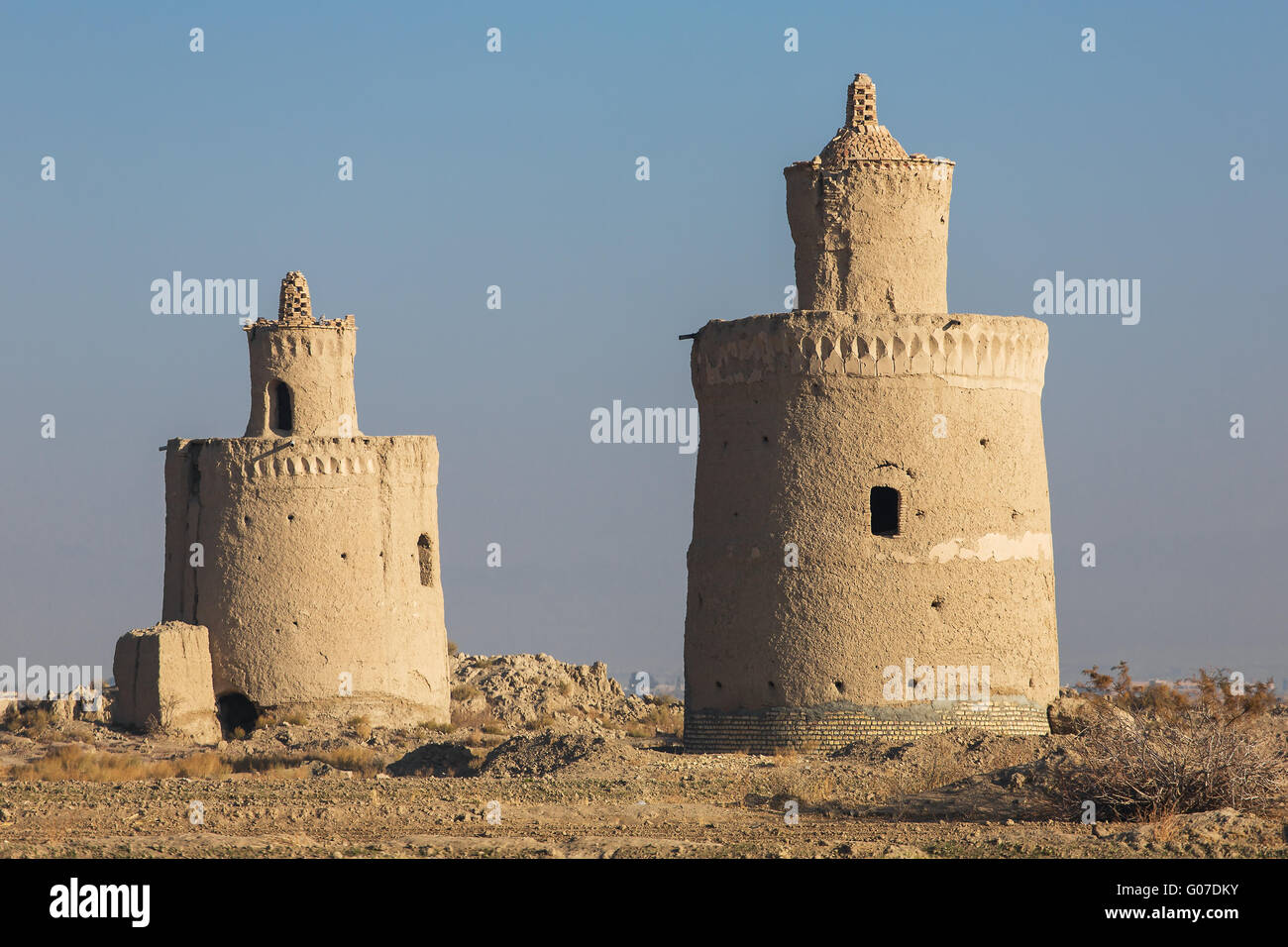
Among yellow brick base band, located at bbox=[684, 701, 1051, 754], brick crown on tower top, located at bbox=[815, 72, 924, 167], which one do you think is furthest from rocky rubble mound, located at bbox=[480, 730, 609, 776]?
brick crown on tower top, located at bbox=[815, 72, 924, 167]

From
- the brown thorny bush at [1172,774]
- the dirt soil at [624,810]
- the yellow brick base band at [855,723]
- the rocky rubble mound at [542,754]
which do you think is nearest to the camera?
the dirt soil at [624,810]

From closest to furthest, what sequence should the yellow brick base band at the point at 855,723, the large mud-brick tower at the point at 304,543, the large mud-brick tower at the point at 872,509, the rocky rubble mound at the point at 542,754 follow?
the rocky rubble mound at the point at 542,754
the yellow brick base band at the point at 855,723
the large mud-brick tower at the point at 872,509
the large mud-brick tower at the point at 304,543

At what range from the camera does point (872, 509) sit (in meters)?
23.9

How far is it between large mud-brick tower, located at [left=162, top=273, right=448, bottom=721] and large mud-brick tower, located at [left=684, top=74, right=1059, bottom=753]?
12.1 meters

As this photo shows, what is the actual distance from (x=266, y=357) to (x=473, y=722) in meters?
8.16

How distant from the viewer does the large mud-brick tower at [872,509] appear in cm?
2338

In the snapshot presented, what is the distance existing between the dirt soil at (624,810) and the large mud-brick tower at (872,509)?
90 centimetres

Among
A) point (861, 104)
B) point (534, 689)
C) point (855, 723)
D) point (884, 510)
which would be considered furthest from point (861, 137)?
point (534, 689)

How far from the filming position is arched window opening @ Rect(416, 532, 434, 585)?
3756 cm

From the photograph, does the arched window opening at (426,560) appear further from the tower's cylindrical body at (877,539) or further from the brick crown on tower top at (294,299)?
the tower's cylindrical body at (877,539)

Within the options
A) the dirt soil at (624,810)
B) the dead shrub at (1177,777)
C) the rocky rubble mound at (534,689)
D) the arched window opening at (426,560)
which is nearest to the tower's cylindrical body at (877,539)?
the dirt soil at (624,810)

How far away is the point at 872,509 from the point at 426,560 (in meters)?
15.4
